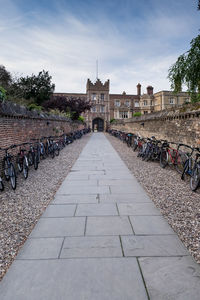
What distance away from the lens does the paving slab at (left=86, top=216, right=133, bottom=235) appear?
2678mm

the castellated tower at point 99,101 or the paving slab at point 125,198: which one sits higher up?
the castellated tower at point 99,101

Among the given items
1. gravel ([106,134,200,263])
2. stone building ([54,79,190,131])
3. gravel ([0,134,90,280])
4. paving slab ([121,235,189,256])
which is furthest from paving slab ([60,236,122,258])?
stone building ([54,79,190,131])

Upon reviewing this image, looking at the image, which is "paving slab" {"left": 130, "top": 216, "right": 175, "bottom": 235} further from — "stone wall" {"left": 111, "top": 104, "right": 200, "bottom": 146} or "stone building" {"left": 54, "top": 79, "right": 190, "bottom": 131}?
"stone building" {"left": 54, "top": 79, "right": 190, "bottom": 131}

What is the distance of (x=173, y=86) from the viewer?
9.19m

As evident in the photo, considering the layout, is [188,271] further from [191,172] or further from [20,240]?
[191,172]

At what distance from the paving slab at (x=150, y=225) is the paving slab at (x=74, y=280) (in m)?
0.68

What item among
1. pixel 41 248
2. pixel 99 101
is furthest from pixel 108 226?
pixel 99 101

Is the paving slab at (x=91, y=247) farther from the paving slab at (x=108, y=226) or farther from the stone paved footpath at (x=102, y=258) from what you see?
the paving slab at (x=108, y=226)

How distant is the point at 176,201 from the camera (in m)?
3.80

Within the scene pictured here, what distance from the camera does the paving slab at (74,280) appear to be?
1651 mm

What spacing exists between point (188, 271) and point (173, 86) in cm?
873

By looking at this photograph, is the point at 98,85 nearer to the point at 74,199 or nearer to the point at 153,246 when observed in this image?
the point at 74,199

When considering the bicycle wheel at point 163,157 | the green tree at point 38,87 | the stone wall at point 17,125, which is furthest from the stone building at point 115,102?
the bicycle wheel at point 163,157

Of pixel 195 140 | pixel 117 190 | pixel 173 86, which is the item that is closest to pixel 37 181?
pixel 117 190
